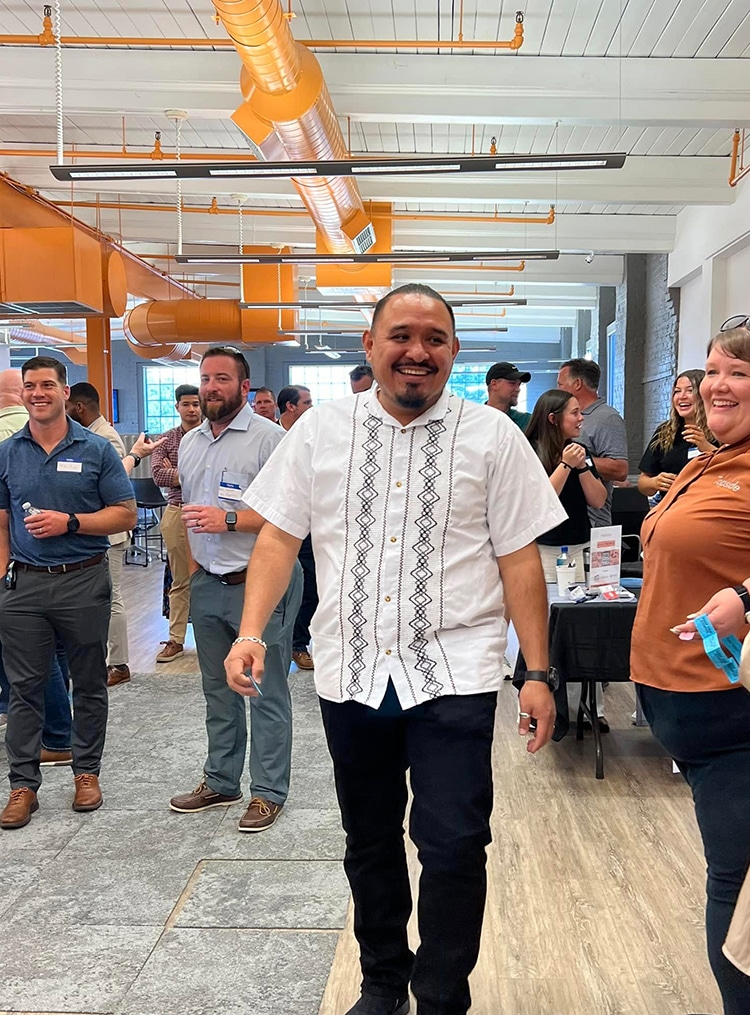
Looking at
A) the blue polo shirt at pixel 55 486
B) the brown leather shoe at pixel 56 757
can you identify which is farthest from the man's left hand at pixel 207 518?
the brown leather shoe at pixel 56 757

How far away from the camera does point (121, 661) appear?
474 centimetres

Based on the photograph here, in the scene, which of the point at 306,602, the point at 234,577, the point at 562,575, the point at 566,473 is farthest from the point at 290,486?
the point at 306,602

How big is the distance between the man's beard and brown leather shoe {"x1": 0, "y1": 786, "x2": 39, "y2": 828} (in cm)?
145

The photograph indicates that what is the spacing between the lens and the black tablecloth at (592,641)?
10.9 feet

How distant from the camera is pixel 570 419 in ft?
12.2

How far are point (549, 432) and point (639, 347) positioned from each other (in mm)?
7573

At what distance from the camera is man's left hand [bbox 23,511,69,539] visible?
9.43 feet

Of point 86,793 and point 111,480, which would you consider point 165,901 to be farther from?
point 111,480

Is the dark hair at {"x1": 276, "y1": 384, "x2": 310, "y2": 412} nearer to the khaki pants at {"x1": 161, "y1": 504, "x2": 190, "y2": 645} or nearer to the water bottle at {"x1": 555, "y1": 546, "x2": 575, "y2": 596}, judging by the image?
the khaki pants at {"x1": 161, "y1": 504, "x2": 190, "y2": 645}

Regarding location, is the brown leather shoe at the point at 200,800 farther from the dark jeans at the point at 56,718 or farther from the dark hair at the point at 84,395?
the dark hair at the point at 84,395

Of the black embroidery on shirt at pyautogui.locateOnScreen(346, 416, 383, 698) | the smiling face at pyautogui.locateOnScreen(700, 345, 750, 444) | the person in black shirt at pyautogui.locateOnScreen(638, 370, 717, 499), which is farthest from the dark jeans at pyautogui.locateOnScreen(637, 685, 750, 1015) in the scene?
the person in black shirt at pyautogui.locateOnScreen(638, 370, 717, 499)

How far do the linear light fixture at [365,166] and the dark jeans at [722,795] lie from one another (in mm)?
3614

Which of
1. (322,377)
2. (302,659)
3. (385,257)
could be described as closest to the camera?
(302,659)

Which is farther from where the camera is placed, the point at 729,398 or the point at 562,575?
the point at 562,575
